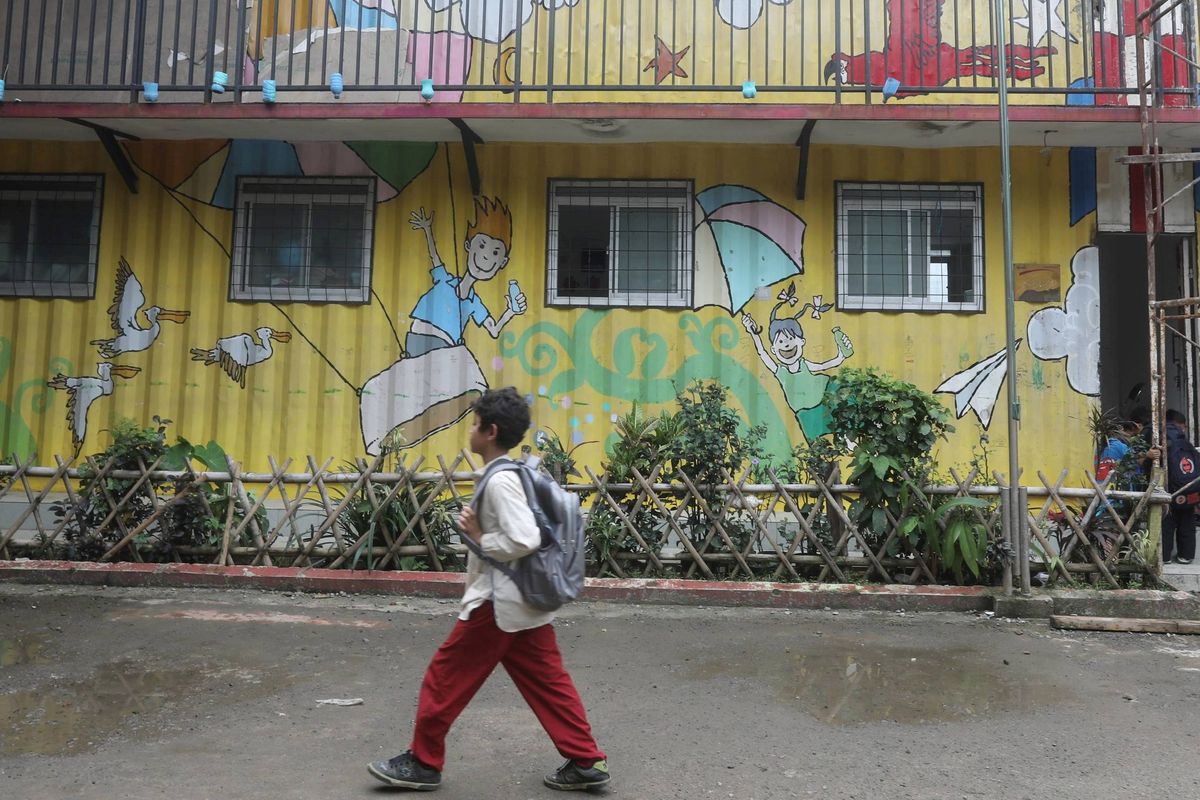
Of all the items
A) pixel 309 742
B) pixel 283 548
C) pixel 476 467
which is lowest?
pixel 309 742

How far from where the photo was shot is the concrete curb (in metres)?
6.35

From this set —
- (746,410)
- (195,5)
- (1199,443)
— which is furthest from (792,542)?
(195,5)

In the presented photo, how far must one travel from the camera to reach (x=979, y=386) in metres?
8.39

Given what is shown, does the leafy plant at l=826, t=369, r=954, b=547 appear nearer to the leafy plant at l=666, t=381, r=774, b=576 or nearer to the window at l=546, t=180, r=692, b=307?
the leafy plant at l=666, t=381, r=774, b=576

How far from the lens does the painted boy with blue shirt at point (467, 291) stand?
8594 mm

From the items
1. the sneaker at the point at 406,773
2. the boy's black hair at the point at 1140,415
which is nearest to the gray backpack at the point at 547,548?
the sneaker at the point at 406,773

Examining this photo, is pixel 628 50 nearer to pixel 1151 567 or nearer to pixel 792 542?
pixel 792 542

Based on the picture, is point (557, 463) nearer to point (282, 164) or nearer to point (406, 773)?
point (406, 773)

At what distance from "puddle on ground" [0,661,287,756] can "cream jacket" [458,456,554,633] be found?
184 cm

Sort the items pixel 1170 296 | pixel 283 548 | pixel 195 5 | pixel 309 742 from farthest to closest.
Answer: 1. pixel 1170 296
2. pixel 195 5
3. pixel 283 548
4. pixel 309 742

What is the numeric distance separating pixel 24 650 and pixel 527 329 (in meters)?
4.74

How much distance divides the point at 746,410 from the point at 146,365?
18.7ft

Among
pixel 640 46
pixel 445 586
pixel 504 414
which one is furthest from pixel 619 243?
pixel 504 414

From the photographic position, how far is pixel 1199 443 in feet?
28.2
